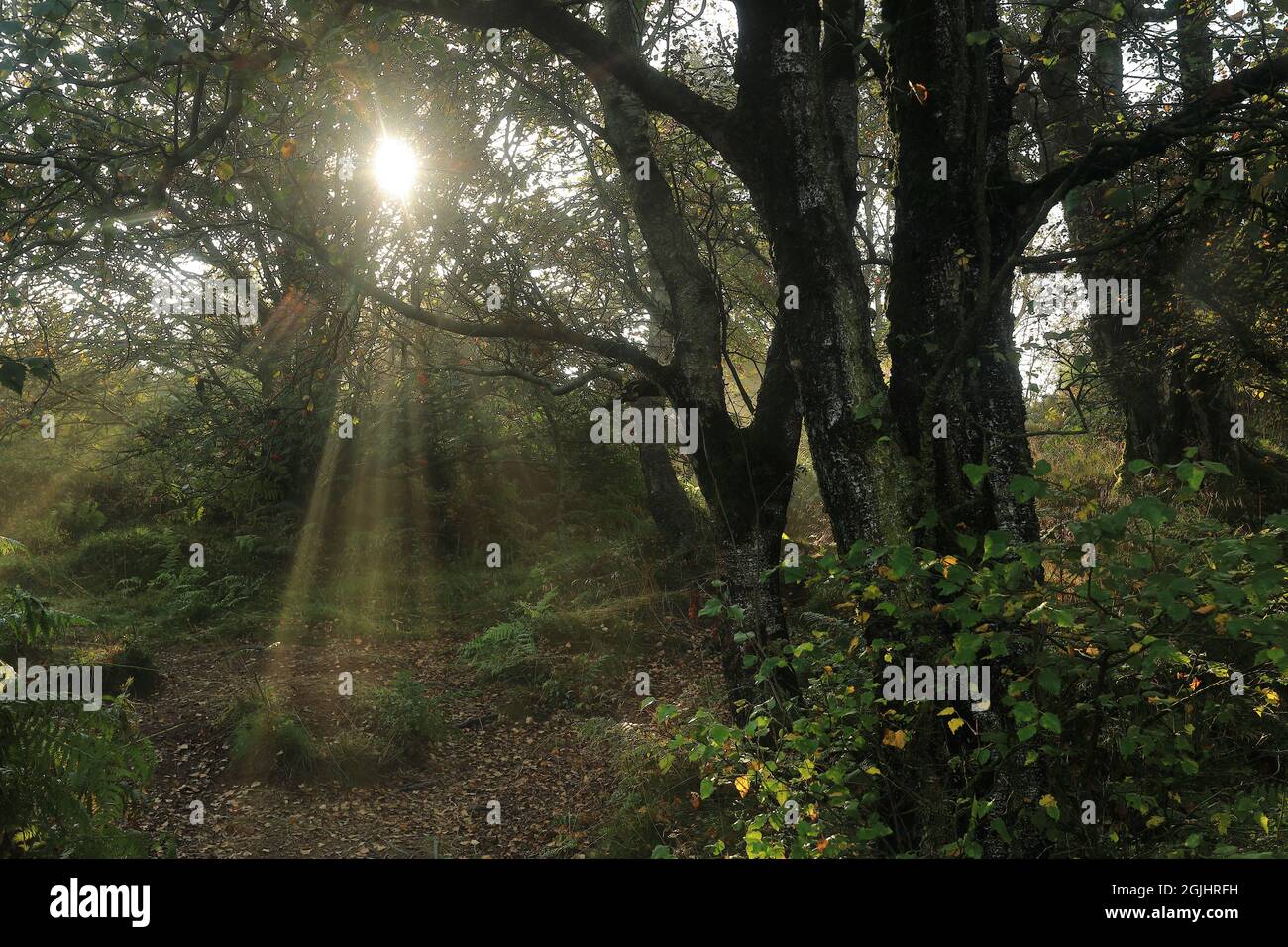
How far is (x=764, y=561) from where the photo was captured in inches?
249

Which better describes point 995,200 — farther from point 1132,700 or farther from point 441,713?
point 441,713

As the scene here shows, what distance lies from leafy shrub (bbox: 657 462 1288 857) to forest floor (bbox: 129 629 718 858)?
296 centimetres

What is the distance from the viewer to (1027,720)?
3.22 metres

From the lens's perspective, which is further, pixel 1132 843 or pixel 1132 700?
pixel 1132 843

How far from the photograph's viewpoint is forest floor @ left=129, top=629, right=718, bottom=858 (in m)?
6.59

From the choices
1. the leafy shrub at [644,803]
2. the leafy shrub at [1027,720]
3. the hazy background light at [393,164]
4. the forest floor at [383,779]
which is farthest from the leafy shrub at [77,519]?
the leafy shrub at [1027,720]

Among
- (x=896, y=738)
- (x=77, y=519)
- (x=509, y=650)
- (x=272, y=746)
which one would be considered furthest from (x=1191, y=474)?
→ (x=77, y=519)

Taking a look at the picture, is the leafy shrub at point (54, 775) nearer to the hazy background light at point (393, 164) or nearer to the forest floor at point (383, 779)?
the forest floor at point (383, 779)

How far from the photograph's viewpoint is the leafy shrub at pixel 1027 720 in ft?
10.8

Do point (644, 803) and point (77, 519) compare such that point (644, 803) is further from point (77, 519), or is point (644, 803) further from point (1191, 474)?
point (77, 519)

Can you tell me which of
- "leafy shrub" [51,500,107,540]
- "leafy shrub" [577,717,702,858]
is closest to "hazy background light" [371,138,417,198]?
"leafy shrub" [577,717,702,858]

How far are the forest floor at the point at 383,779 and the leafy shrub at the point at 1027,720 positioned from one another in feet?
9.70
